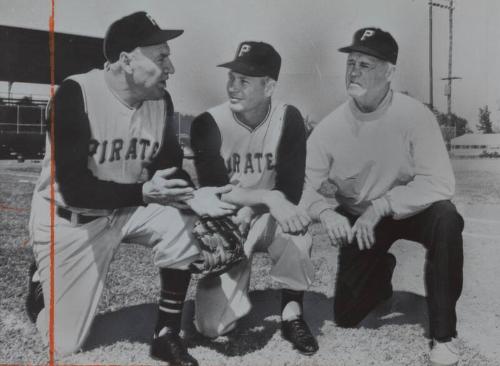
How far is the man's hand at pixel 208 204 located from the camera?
229 cm

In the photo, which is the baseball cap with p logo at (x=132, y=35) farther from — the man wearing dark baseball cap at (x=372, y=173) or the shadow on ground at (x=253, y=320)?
the shadow on ground at (x=253, y=320)

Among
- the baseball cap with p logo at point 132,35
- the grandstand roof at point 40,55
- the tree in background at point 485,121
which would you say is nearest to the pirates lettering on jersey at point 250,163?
the baseball cap with p logo at point 132,35

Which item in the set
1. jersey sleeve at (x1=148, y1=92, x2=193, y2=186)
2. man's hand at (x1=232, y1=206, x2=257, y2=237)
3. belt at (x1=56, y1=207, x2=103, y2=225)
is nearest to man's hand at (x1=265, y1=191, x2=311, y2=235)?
man's hand at (x1=232, y1=206, x2=257, y2=237)

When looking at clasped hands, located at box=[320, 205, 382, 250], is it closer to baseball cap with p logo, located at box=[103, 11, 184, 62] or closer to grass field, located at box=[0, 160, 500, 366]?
grass field, located at box=[0, 160, 500, 366]

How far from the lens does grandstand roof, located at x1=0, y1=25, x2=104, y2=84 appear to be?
235 cm

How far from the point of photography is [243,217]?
247 centimetres

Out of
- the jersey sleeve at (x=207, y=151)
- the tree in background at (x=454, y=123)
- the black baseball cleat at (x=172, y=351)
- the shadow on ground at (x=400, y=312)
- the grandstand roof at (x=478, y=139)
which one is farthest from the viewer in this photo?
the grandstand roof at (x=478, y=139)

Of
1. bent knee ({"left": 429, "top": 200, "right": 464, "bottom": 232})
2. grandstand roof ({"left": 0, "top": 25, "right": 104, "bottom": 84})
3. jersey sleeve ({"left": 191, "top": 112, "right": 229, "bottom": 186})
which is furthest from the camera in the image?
jersey sleeve ({"left": 191, "top": 112, "right": 229, "bottom": 186})

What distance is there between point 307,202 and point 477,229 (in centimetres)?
106

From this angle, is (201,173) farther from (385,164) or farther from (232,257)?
(385,164)

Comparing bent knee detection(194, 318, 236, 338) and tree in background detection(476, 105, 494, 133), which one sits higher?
tree in background detection(476, 105, 494, 133)

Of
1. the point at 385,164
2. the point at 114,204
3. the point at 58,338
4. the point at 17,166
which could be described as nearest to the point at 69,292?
the point at 58,338

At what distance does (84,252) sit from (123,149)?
47 centimetres

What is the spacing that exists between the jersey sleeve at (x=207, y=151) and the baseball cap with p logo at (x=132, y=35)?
15.9 inches
